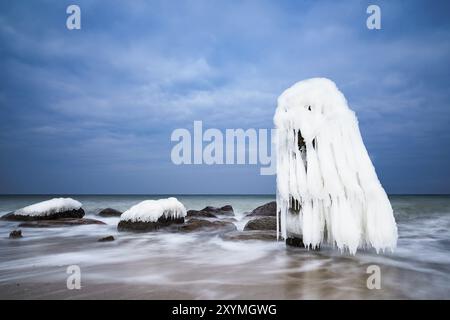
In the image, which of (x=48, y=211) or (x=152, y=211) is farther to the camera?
(x=48, y=211)

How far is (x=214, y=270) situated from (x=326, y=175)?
10.4ft

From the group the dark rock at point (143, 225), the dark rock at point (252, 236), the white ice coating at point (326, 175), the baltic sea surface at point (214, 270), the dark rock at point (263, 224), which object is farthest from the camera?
the dark rock at point (143, 225)

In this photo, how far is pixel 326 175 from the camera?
6.97 m

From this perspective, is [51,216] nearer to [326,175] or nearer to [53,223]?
[53,223]

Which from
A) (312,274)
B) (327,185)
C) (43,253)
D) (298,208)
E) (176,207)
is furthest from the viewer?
(176,207)

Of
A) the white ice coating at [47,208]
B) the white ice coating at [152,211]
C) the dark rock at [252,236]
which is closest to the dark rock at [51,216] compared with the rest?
the white ice coating at [47,208]

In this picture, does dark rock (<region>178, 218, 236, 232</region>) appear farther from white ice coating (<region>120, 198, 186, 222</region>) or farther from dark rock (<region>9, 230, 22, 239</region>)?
dark rock (<region>9, 230, 22, 239</region>)

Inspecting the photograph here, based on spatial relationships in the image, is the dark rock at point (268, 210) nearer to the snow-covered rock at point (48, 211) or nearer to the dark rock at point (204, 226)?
the dark rock at point (204, 226)

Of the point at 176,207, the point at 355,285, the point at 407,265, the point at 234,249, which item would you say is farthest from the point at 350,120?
the point at 176,207

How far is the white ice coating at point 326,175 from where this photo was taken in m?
6.72

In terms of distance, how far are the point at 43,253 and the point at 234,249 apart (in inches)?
191

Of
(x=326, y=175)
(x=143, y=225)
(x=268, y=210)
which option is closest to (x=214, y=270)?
(x=326, y=175)

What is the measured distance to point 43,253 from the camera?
7.97m
